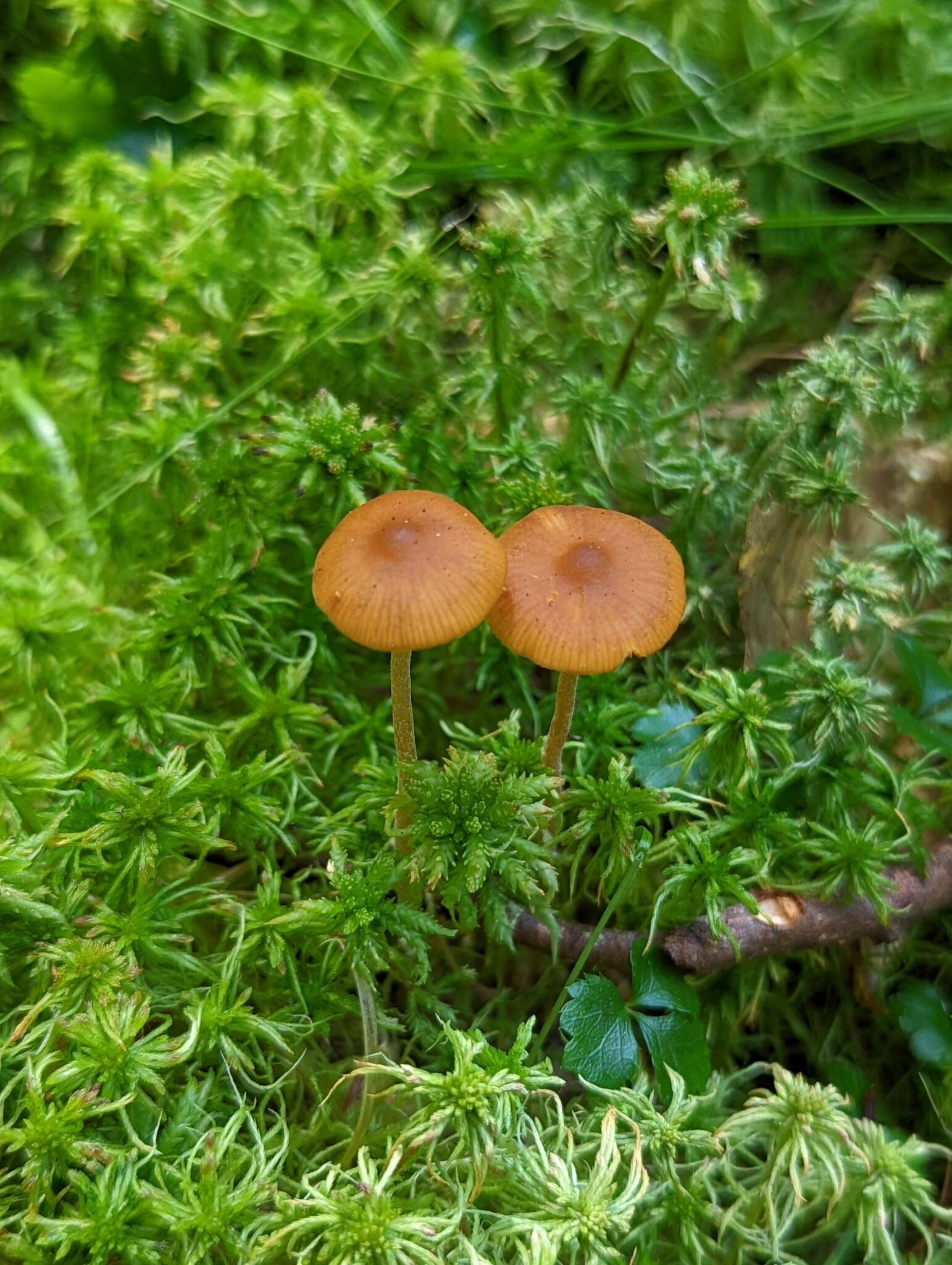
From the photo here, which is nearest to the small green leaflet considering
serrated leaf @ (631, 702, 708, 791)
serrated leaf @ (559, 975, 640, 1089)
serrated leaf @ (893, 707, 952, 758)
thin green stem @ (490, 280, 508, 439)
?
serrated leaf @ (559, 975, 640, 1089)

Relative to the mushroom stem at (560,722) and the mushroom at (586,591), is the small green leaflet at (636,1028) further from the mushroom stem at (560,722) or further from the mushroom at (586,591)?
the mushroom at (586,591)

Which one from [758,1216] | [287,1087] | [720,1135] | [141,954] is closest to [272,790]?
[141,954]

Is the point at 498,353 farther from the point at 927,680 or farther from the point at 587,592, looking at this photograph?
the point at 927,680

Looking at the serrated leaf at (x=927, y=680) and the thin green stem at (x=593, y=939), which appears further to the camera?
the serrated leaf at (x=927, y=680)

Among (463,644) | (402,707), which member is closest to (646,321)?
(463,644)

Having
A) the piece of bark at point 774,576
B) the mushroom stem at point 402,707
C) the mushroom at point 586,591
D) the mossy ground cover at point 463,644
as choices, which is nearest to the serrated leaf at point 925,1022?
the mossy ground cover at point 463,644

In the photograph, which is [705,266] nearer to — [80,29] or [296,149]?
[296,149]

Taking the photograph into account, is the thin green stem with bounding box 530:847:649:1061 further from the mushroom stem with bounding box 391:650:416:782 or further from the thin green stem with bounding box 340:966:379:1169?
the mushroom stem with bounding box 391:650:416:782
